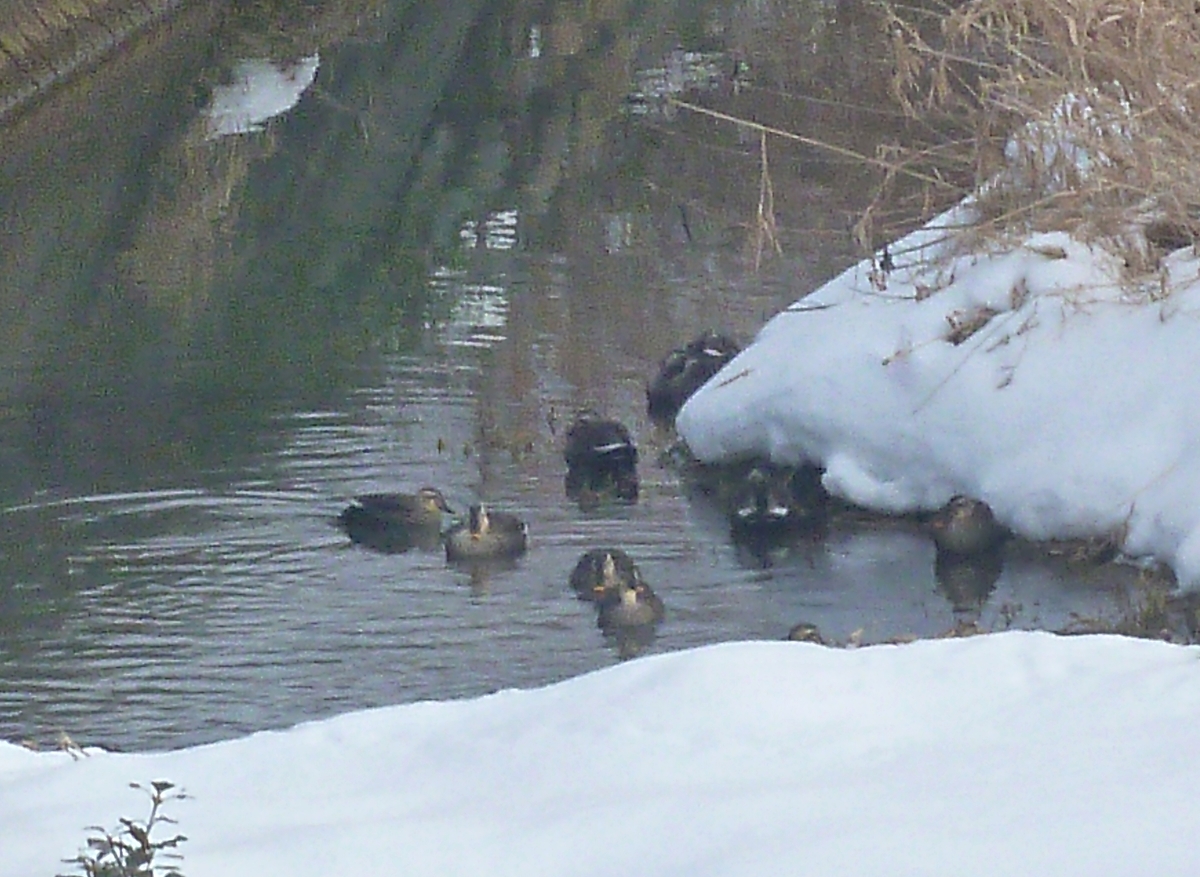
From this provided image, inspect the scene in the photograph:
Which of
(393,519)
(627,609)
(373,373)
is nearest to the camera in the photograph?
(627,609)

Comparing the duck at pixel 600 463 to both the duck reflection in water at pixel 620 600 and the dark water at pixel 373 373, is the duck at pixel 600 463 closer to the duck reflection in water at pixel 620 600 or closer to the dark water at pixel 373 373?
the dark water at pixel 373 373

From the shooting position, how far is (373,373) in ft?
36.6

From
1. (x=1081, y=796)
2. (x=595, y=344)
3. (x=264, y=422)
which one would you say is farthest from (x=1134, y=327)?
(x=1081, y=796)

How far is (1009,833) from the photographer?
3527mm

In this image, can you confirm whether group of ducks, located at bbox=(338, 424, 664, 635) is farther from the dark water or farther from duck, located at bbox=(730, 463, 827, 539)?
duck, located at bbox=(730, 463, 827, 539)

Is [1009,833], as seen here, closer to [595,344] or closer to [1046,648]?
[1046,648]

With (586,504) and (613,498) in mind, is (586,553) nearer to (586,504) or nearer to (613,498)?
(586,504)

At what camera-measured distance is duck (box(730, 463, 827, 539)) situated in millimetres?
9055

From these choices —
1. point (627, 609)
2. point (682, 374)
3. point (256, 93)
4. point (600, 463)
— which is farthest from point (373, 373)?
point (256, 93)

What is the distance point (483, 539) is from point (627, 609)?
3.10 feet

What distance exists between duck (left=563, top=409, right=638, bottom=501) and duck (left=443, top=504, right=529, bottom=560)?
778mm

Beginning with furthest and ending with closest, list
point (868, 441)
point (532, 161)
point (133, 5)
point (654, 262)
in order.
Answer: point (133, 5), point (532, 161), point (654, 262), point (868, 441)

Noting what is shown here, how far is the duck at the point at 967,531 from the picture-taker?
863cm

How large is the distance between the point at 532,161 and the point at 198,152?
2920 mm
